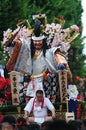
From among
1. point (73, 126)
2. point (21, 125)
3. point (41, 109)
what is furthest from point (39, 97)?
point (73, 126)

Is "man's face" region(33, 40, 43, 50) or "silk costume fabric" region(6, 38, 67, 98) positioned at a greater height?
"man's face" region(33, 40, 43, 50)

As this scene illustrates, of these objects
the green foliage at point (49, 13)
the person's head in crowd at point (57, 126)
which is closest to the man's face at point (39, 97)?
the person's head in crowd at point (57, 126)

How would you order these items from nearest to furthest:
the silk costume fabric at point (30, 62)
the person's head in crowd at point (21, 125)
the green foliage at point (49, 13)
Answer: the person's head in crowd at point (21, 125) → the silk costume fabric at point (30, 62) → the green foliage at point (49, 13)

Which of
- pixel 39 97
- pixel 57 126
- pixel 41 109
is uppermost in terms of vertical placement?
pixel 39 97

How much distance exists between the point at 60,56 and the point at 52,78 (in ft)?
3.24

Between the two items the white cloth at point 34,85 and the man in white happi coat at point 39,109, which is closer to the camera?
the man in white happi coat at point 39,109

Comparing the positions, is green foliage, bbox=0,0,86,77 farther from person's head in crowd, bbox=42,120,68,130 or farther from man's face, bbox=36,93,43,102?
person's head in crowd, bbox=42,120,68,130

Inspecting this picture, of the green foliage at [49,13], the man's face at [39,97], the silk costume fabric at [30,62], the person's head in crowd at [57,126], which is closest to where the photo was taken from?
the person's head in crowd at [57,126]

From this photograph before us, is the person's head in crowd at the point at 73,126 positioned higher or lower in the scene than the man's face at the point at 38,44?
lower

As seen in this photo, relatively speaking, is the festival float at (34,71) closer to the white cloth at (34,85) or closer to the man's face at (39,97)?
the white cloth at (34,85)

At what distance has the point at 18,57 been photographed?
1606cm

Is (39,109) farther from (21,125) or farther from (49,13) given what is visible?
(49,13)

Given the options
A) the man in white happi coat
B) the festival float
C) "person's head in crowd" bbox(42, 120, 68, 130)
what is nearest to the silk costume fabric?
the festival float

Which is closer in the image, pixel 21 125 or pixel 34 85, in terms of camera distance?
pixel 21 125
